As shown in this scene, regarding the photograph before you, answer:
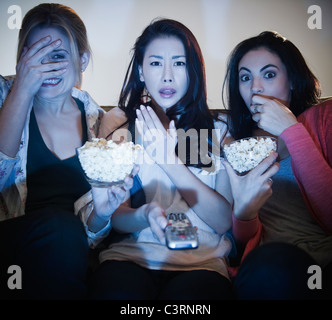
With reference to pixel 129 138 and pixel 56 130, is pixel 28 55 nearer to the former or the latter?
pixel 56 130

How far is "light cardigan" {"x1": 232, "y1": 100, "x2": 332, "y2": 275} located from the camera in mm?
1202

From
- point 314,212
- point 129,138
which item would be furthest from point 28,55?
point 314,212

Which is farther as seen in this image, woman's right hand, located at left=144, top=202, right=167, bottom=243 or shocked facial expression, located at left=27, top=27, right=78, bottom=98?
shocked facial expression, located at left=27, top=27, right=78, bottom=98

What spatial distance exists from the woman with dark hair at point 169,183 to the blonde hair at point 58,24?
1.06 feet

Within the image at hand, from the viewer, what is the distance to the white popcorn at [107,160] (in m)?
1.04

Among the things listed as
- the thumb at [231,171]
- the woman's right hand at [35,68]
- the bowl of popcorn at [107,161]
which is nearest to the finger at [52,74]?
the woman's right hand at [35,68]

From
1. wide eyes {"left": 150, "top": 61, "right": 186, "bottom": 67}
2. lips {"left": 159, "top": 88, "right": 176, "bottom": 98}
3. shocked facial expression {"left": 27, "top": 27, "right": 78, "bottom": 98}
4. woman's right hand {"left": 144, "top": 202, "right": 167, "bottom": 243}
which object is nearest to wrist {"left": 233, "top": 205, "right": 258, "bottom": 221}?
woman's right hand {"left": 144, "top": 202, "right": 167, "bottom": 243}

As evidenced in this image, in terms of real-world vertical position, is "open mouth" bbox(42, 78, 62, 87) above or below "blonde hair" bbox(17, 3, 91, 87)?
below

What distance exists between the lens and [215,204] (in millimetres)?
1290

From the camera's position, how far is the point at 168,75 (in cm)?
145

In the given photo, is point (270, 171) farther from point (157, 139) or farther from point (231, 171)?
point (157, 139)

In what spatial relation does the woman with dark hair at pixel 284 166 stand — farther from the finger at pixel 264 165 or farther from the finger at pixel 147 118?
the finger at pixel 147 118

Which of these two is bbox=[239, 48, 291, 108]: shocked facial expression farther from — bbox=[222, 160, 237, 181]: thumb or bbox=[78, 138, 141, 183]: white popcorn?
bbox=[78, 138, 141, 183]: white popcorn
